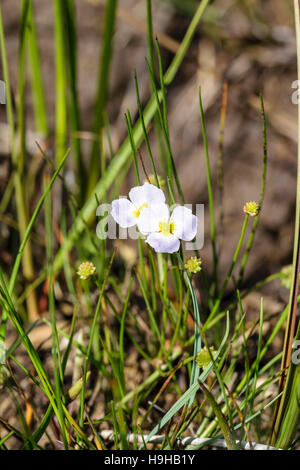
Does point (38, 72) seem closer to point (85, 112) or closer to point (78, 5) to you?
point (85, 112)

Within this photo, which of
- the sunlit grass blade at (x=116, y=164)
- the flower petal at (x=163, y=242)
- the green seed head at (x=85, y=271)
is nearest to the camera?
the flower petal at (x=163, y=242)

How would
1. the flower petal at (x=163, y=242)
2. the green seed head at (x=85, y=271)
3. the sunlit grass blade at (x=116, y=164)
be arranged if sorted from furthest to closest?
the sunlit grass blade at (x=116, y=164), the green seed head at (x=85, y=271), the flower petal at (x=163, y=242)

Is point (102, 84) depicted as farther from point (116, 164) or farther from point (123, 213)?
point (123, 213)

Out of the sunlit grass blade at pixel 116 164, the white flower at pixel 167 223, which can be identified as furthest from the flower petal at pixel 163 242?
the sunlit grass blade at pixel 116 164

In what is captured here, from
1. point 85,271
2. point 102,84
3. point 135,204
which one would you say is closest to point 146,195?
point 135,204

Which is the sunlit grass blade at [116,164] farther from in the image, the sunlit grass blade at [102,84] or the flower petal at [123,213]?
the flower petal at [123,213]

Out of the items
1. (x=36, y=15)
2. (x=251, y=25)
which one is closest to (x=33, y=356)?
(x=36, y=15)

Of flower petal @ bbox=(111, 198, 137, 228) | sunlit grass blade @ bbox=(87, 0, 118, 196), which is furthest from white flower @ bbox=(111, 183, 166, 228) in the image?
sunlit grass blade @ bbox=(87, 0, 118, 196)

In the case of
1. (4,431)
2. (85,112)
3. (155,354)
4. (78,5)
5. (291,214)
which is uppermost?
(78,5)
